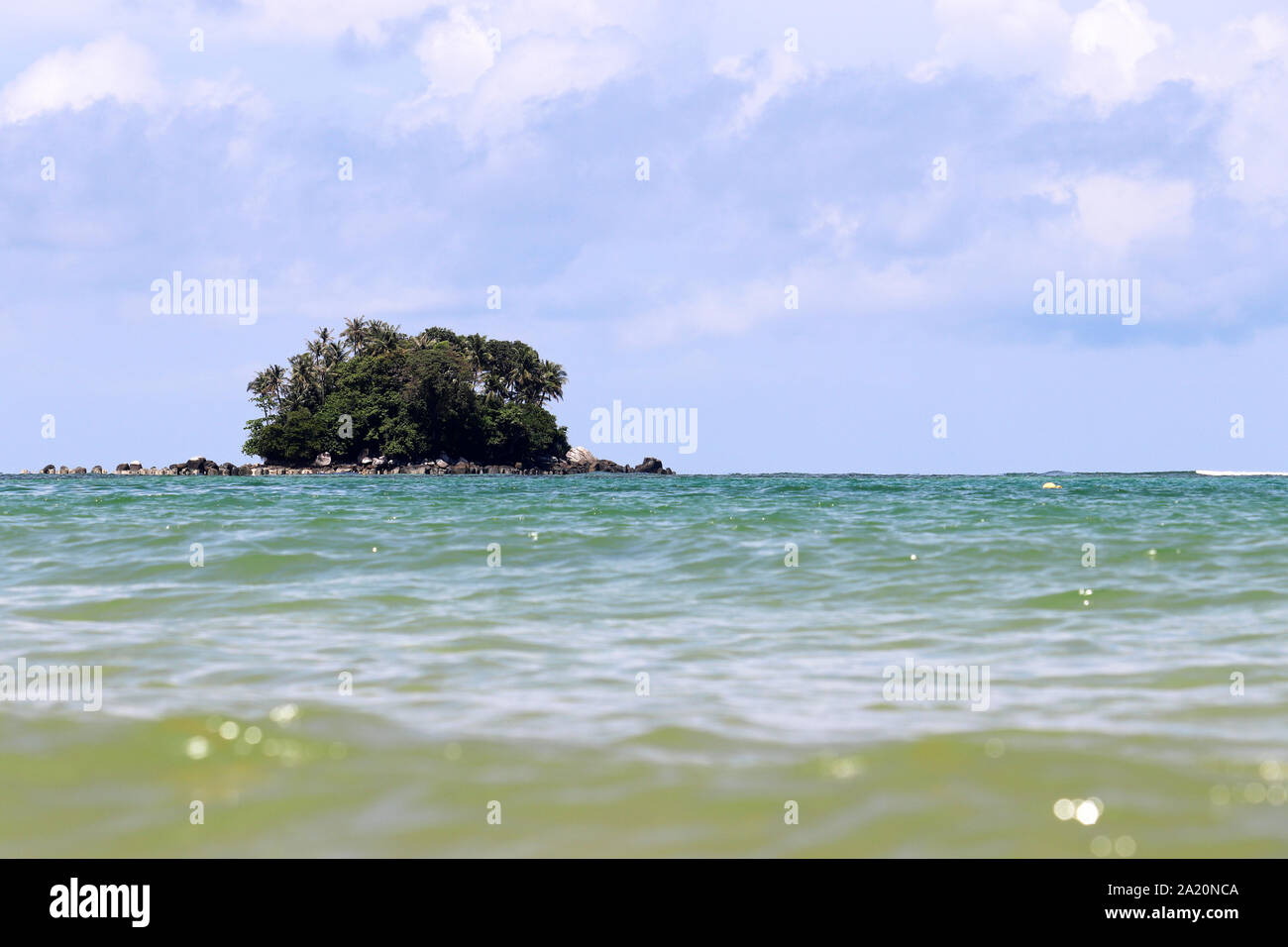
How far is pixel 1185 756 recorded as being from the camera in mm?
4930

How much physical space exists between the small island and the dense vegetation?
10 centimetres

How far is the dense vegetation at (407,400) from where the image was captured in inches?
3755

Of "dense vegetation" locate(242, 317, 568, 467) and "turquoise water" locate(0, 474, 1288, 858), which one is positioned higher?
"dense vegetation" locate(242, 317, 568, 467)

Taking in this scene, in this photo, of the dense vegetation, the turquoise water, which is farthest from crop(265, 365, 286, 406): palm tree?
the turquoise water

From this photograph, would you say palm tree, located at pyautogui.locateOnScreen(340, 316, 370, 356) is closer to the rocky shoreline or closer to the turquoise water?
the rocky shoreline

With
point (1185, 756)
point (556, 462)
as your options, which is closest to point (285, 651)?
point (1185, 756)

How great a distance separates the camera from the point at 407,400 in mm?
95250

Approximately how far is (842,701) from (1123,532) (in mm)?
11594

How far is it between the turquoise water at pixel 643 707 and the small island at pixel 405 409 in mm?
84188

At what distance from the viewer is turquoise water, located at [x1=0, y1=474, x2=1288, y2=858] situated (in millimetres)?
4199

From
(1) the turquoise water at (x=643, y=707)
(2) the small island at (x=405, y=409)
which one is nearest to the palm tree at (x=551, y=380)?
(2) the small island at (x=405, y=409)
